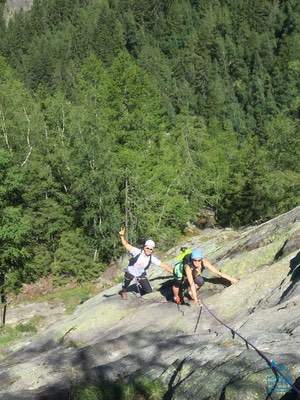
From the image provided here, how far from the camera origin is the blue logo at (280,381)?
22.2 ft

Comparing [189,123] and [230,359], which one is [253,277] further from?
[189,123]

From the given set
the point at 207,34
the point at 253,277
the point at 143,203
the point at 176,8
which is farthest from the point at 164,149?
the point at 176,8

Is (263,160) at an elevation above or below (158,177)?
below

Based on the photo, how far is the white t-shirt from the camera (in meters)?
13.7

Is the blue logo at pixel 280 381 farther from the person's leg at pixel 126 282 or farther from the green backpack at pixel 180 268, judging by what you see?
the person's leg at pixel 126 282

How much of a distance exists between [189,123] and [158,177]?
1081 cm

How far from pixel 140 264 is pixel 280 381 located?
7507 mm

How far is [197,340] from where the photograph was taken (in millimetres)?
9906

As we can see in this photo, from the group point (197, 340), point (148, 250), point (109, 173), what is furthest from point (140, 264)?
point (109, 173)

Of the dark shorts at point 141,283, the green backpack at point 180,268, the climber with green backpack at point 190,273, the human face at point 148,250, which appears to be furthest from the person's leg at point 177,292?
the dark shorts at point 141,283

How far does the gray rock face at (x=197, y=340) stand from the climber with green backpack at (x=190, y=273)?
444mm

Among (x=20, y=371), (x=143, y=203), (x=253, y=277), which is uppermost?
(x=20, y=371)

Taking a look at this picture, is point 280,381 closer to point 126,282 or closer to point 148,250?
point 148,250

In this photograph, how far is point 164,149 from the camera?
127 feet
